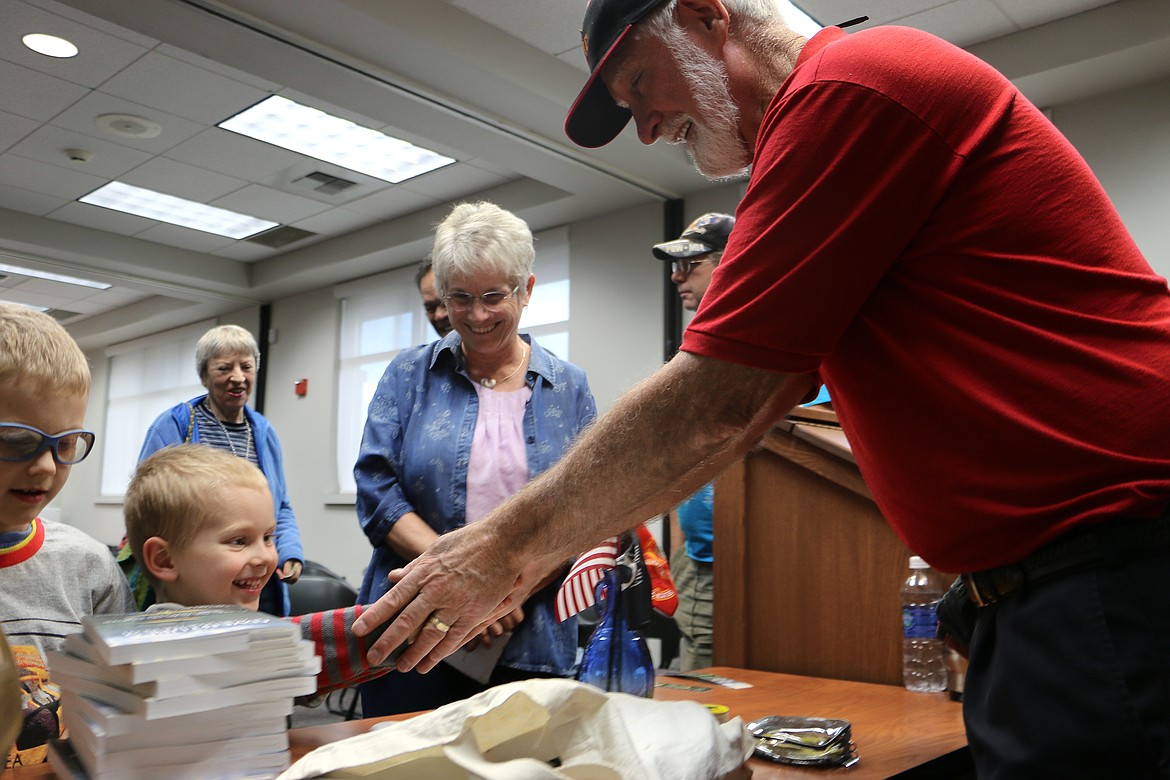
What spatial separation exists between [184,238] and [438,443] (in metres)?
6.92

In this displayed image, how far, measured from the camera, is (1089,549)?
0.79 meters

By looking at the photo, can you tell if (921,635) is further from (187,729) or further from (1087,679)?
(187,729)

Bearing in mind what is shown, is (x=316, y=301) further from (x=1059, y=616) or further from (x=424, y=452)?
(x=1059, y=616)

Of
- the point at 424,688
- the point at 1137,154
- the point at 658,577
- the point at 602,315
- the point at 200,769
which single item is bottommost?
the point at 424,688

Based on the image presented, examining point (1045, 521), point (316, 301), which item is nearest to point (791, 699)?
point (1045, 521)

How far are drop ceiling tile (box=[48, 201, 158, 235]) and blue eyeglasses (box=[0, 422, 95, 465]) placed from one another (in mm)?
6684

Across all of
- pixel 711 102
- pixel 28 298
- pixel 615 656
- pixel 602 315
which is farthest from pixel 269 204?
pixel 615 656

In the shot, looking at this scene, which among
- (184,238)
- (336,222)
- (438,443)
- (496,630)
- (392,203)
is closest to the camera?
(496,630)

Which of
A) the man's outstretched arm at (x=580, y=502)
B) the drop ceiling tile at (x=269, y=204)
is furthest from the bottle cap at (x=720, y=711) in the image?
the drop ceiling tile at (x=269, y=204)

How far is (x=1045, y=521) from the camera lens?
821 mm

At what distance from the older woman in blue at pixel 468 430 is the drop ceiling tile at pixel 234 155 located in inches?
169

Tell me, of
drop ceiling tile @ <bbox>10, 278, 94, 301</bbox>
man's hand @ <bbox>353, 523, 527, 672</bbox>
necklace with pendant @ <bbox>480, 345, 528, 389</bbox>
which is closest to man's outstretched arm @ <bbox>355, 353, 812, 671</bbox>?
man's hand @ <bbox>353, 523, 527, 672</bbox>

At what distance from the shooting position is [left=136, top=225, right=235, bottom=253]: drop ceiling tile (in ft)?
24.9

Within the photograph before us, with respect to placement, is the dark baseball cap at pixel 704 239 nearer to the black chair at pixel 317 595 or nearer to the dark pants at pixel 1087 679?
the dark pants at pixel 1087 679
